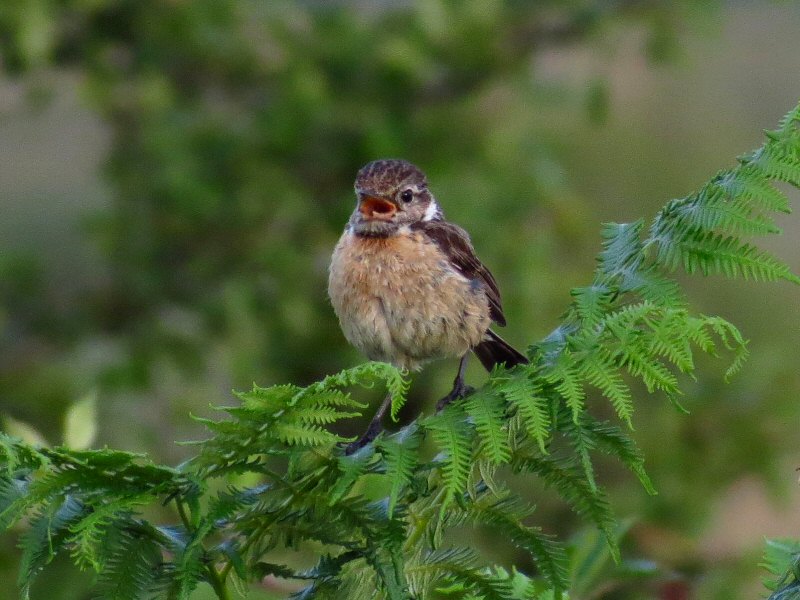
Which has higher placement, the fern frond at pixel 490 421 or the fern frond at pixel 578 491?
the fern frond at pixel 490 421

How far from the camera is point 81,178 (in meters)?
8.42

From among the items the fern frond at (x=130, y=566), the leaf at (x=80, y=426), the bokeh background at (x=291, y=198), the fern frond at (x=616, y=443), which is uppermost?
the bokeh background at (x=291, y=198)

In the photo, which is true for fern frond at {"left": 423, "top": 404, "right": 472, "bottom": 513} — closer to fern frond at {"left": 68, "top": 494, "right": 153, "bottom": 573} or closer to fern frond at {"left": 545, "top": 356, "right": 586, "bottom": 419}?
fern frond at {"left": 545, "top": 356, "right": 586, "bottom": 419}

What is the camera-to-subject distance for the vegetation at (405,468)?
1.93 metres

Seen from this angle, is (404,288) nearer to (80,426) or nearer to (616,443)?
(80,426)

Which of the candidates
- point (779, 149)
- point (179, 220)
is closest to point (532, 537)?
point (779, 149)

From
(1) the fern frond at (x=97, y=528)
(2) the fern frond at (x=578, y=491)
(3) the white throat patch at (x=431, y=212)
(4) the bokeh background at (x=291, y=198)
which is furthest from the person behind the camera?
(4) the bokeh background at (x=291, y=198)

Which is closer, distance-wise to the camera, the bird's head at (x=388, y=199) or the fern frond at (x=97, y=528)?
the fern frond at (x=97, y=528)

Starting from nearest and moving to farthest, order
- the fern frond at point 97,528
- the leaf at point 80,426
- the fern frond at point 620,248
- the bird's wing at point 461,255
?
the fern frond at point 97,528 → the fern frond at point 620,248 → the leaf at point 80,426 → the bird's wing at point 461,255

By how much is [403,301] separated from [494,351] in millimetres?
608

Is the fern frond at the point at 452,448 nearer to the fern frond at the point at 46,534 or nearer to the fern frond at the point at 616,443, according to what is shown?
the fern frond at the point at 616,443

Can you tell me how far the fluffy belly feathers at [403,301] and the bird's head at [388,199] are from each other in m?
0.09

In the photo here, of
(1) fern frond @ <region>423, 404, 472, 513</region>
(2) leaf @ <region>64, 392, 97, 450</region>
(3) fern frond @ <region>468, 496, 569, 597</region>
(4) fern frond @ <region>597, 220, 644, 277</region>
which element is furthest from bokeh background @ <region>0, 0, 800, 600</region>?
(1) fern frond @ <region>423, 404, 472, 513</region>

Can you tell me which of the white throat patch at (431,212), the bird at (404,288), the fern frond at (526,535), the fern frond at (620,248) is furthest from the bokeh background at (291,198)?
the fern frond at (526,535)
